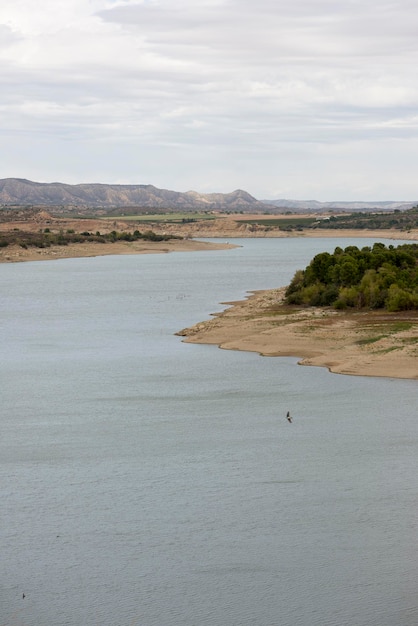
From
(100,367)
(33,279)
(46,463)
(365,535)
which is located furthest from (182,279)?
(365,535)

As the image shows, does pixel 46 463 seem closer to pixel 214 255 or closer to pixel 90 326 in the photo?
pixel 90 326

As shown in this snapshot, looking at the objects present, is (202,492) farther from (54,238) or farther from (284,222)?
(284,222)

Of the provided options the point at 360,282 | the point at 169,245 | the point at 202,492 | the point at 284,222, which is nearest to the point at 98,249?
the point at 169,245

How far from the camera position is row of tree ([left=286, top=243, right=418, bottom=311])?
1581 inches

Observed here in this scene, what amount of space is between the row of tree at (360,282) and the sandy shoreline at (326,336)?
2.88 feet

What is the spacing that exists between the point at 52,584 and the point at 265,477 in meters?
5.56

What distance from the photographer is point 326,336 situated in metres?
33.9

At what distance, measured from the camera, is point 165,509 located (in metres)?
16.8

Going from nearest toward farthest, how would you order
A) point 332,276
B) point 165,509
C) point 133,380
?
point 165,509, point 133,380, point 332,276

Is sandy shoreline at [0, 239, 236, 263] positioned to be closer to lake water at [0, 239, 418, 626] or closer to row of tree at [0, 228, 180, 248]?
row of tree at [0, 228, 180, 248]

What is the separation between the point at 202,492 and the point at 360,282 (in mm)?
25752

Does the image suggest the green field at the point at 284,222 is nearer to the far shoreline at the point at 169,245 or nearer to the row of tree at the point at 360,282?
the far shoreline at the point at 169,245

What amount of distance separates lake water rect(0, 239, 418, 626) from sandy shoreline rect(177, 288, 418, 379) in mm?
1084

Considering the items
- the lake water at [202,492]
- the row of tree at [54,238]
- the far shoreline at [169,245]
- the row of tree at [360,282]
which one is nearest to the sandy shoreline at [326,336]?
the row of tree at [360,282]
